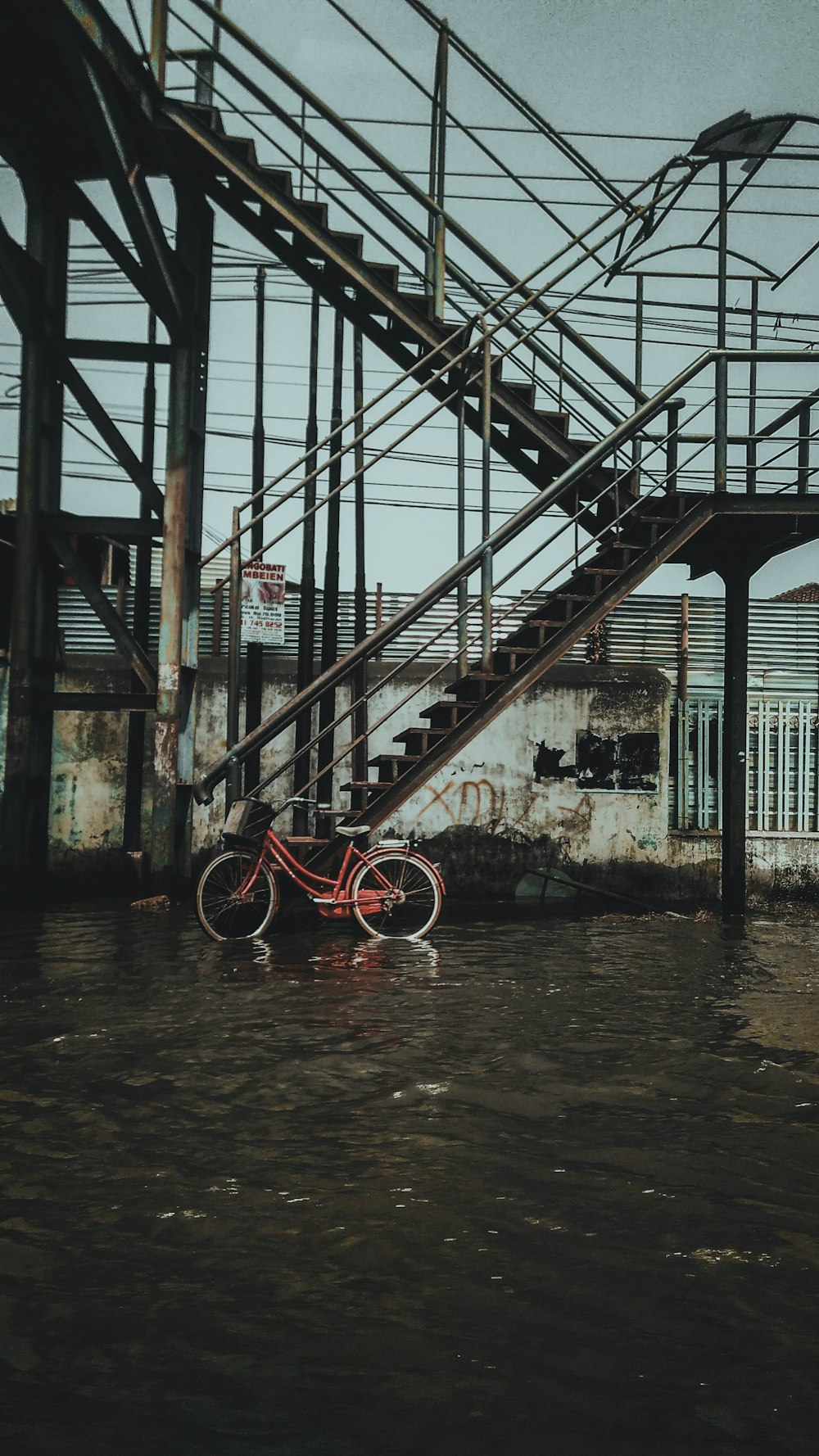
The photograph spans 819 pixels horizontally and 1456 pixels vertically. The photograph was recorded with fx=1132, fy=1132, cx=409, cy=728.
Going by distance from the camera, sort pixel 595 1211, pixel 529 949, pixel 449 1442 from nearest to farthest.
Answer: pixel 449 1442, pixel 595 1211, pixel 529 949

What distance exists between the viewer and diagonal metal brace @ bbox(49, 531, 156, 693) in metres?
10.6

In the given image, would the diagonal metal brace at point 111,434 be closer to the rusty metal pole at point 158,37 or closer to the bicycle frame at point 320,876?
the rusty metal pole at point 158,37

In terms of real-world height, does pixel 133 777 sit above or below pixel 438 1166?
above

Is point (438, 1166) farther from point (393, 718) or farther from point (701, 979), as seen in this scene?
point (393, 718)

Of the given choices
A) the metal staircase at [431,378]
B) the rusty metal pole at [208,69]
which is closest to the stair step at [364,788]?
the metal staircase at [431,378]

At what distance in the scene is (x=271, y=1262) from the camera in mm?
3072

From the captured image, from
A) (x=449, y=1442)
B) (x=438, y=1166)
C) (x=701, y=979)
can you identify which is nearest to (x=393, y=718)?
(x=701, y=979)

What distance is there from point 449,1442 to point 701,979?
18.2 feet

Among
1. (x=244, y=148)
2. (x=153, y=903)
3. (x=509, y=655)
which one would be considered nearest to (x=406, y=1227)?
(x=509, y=655)

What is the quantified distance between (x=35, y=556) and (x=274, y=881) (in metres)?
4.24

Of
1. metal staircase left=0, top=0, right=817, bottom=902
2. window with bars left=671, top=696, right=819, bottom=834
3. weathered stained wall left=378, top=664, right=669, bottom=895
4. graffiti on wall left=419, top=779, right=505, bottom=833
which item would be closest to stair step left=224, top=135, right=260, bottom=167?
metal staircase left=0, top=0, right=817, bottom=902

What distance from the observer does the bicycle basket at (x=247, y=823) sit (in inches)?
355

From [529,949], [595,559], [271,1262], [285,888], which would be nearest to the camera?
[271,1262]

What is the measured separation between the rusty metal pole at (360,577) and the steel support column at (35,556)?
119 inches
